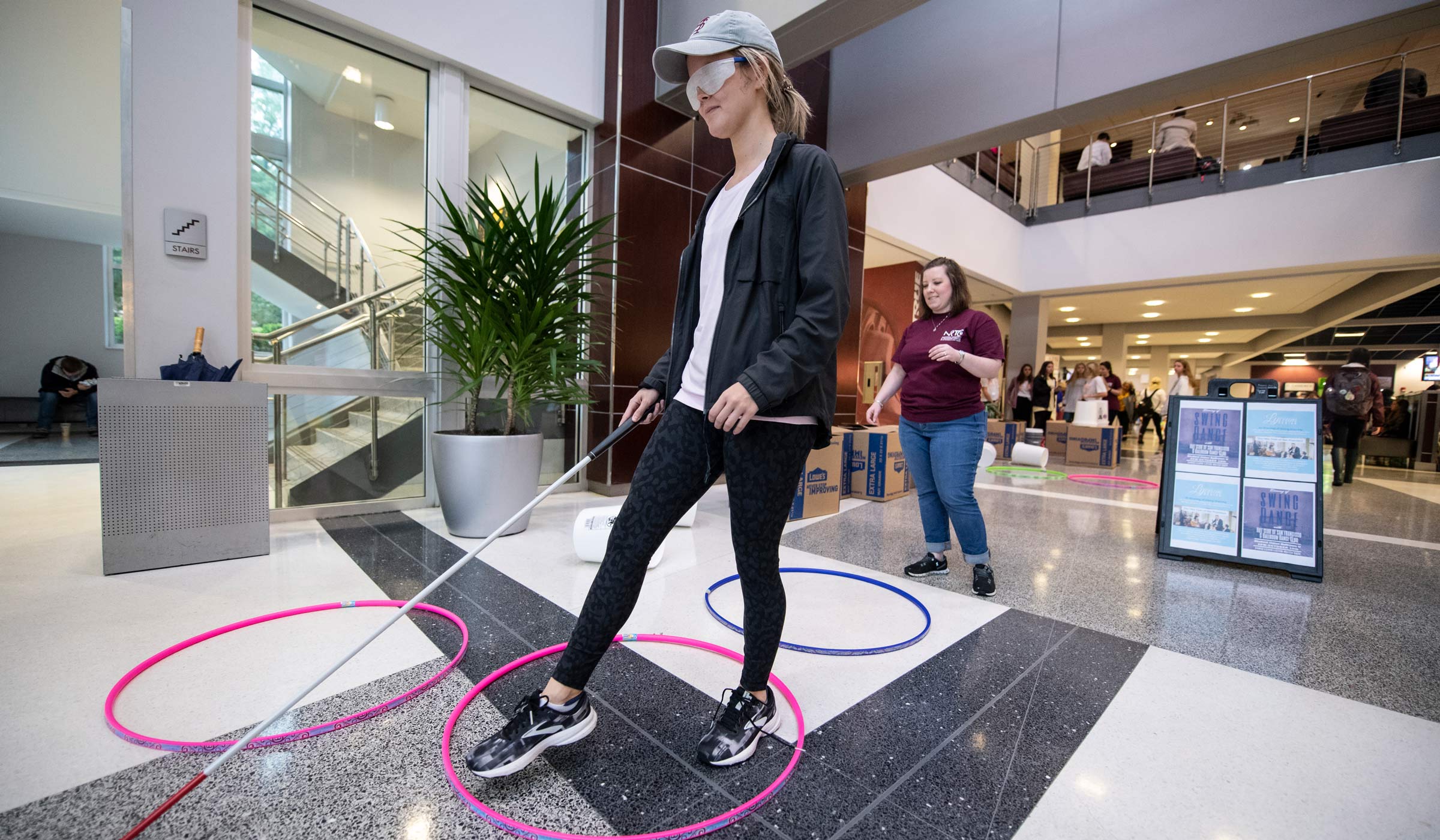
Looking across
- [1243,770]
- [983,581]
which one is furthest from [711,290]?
[983,581]

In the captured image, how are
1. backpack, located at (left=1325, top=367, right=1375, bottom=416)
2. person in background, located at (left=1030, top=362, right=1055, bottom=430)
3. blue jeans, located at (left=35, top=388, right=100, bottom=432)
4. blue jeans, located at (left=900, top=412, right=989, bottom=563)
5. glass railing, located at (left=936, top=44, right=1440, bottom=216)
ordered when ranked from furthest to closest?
person in background, located at (left=1030, top=362, right=1055, bottom=430) → blue jeans, located at (left=35, top=388, right=100, bottom=432) → glass railing, located at (left=936, top=44, right=1440, bottom=216) → backpack, located at (left=1325, top=367, right=1375, bottom=416) → blue jeans, located at (left=900, top=412, right=989, bottom=563)

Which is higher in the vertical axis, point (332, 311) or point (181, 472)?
point (332, 311)

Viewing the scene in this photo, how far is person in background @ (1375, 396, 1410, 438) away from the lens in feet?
28.6

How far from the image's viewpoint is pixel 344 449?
10.9 ft

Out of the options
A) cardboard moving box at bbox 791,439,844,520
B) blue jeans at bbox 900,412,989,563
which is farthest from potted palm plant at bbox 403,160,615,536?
blue jeans at bbox 900,412,989,563

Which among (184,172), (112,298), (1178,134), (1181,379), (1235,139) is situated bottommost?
(1181,379)

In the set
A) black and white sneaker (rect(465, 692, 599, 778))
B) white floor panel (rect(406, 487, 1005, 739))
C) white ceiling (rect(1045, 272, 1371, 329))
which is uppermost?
white ceiling (rect(1045, 272, 1371, 329))

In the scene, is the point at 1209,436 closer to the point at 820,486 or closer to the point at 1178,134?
the point at 820,486

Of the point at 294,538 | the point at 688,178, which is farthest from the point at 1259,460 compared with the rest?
the point at 294,538

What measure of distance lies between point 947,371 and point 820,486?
60.2 inches

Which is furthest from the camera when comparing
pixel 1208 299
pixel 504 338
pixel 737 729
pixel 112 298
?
pixel 1208 299

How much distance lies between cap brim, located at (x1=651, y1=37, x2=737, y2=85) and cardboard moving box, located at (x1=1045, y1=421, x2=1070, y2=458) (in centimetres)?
851

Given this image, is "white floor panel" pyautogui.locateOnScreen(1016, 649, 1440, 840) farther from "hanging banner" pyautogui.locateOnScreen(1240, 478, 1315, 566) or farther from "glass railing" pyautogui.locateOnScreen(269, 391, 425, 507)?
"glass railing" pyautogui.locateOnScreen(269, 391, 425, 507)

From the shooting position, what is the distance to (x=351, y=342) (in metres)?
3.36
